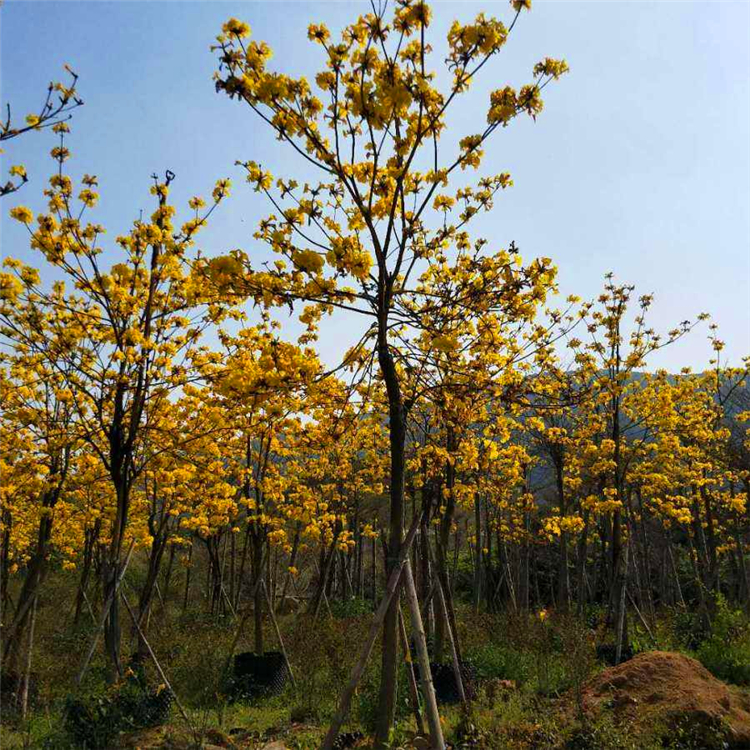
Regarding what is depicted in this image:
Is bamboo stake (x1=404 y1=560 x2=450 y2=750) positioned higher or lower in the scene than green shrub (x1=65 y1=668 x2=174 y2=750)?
higher

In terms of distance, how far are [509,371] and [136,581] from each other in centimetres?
2363

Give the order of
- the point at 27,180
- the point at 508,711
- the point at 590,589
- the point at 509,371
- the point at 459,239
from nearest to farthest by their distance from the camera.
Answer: the point at 27,180
the point at 509,371
the point at 459,239
the point at 508,711
the point at 590,589

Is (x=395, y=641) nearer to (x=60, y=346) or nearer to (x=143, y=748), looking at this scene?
(x=143, y=748)

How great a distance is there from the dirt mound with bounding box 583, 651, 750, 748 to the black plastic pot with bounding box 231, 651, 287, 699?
4273 mm

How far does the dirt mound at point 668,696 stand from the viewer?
5.40 metres

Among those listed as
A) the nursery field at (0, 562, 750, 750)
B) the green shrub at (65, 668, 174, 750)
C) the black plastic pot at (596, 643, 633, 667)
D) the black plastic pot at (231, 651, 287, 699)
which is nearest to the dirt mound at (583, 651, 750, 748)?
the nursery field at (0, 562, 750, 750)

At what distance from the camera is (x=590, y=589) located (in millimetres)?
19656

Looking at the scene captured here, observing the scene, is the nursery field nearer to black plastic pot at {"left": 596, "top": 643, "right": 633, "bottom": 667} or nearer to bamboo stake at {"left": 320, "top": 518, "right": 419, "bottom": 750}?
black plastic pot at {"left": 596, "top": 643, "right": 633, "bottom": 667}

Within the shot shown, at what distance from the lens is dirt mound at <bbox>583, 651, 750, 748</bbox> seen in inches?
213

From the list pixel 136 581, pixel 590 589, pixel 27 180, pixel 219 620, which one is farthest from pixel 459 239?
pixel 136 581

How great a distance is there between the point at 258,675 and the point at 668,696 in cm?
535

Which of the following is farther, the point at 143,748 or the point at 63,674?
the point at 63,674

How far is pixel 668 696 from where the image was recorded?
224 inches

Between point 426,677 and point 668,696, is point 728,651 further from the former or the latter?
point 426,677
